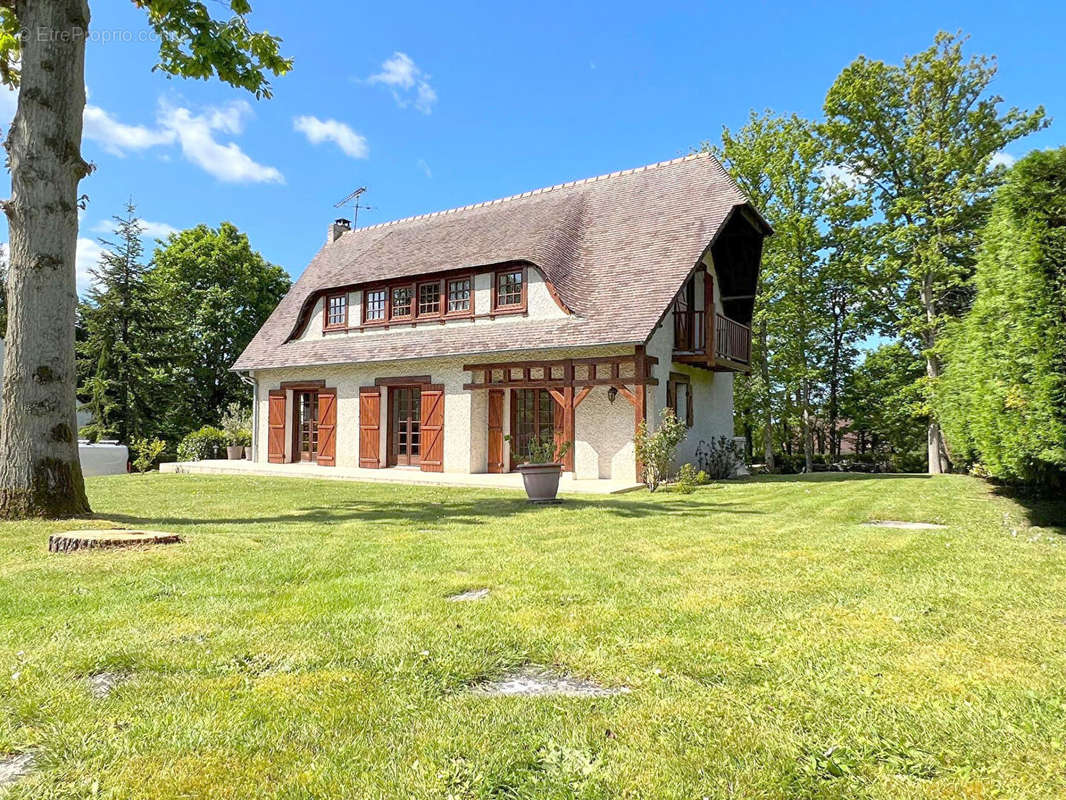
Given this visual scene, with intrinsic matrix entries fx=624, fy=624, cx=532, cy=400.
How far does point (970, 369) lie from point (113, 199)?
90.1 feet

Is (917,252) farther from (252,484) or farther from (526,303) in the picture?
(252,484)

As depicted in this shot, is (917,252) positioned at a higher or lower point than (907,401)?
A: higher

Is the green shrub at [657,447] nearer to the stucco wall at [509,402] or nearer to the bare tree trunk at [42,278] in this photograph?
the stucco wall at [509,402]

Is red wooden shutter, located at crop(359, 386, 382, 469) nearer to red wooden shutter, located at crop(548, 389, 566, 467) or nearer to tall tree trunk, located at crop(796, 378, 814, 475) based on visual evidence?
red wooden shutter, located at crop(548, 389, 566, 467)

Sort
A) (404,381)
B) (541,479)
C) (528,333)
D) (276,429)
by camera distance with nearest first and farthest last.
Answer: (541,479), (528,333), (404,381), (276,429)

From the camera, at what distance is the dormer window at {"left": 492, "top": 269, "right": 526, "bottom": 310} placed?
1417cm

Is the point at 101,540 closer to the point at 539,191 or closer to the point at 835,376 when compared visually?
the point at 539,191

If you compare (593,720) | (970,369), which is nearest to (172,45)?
(593,720)

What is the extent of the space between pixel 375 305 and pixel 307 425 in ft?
14.2

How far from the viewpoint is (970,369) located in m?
8.06

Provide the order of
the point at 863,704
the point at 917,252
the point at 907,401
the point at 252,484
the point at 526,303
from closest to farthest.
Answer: the point at 863,704, the point at 252,484, the point at 526,303, the point at 917,252, the point at 907,401

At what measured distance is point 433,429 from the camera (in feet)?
47.9

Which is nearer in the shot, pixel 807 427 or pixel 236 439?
pixel 236 439

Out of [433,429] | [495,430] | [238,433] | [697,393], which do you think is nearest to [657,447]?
[495,430]
